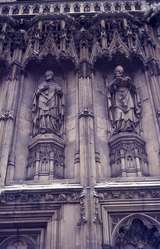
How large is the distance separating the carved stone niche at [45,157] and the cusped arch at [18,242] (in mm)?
1442

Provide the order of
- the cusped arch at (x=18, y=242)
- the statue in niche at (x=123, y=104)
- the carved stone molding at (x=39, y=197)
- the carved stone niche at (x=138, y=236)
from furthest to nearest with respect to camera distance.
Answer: the statue in niche at (x=123, y=104) < the carved stone molding at (x=39, y=197) < the cusped arch at (x=18, y=242) < the carved stone niche at (x=138, y=236)

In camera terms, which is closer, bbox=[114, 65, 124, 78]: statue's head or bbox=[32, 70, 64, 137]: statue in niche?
bbox=[32, 70, 64, 137]: statue in niche

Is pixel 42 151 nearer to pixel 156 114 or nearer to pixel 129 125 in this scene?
pixel 129 125

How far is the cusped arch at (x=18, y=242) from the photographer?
826 cm

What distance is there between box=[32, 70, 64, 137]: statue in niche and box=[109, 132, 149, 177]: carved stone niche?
1.53m

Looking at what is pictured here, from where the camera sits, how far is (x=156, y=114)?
10492mm

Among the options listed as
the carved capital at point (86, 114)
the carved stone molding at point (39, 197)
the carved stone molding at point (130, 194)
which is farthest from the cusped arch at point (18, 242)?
the carved capital at point (86, 114)

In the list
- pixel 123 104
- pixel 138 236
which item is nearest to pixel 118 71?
pixel 123 104

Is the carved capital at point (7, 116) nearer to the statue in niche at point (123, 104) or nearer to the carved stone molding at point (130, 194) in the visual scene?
the statue in niche at point (123, 104)

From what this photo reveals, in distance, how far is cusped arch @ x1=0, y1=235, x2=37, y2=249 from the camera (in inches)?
325

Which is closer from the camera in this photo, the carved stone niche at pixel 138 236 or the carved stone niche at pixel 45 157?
the carved stone niche at pixel 138 236

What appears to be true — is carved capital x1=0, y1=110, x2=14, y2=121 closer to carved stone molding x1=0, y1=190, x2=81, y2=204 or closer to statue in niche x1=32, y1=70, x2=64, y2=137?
statue in niche x1=32, y1=70, x2=64, y2=137

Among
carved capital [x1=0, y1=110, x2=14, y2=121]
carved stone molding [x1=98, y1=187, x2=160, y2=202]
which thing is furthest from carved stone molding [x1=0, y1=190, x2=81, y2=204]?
carved capital [x1=0, y1=110, x2=14, y2=121]

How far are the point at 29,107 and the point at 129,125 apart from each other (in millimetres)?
2860
